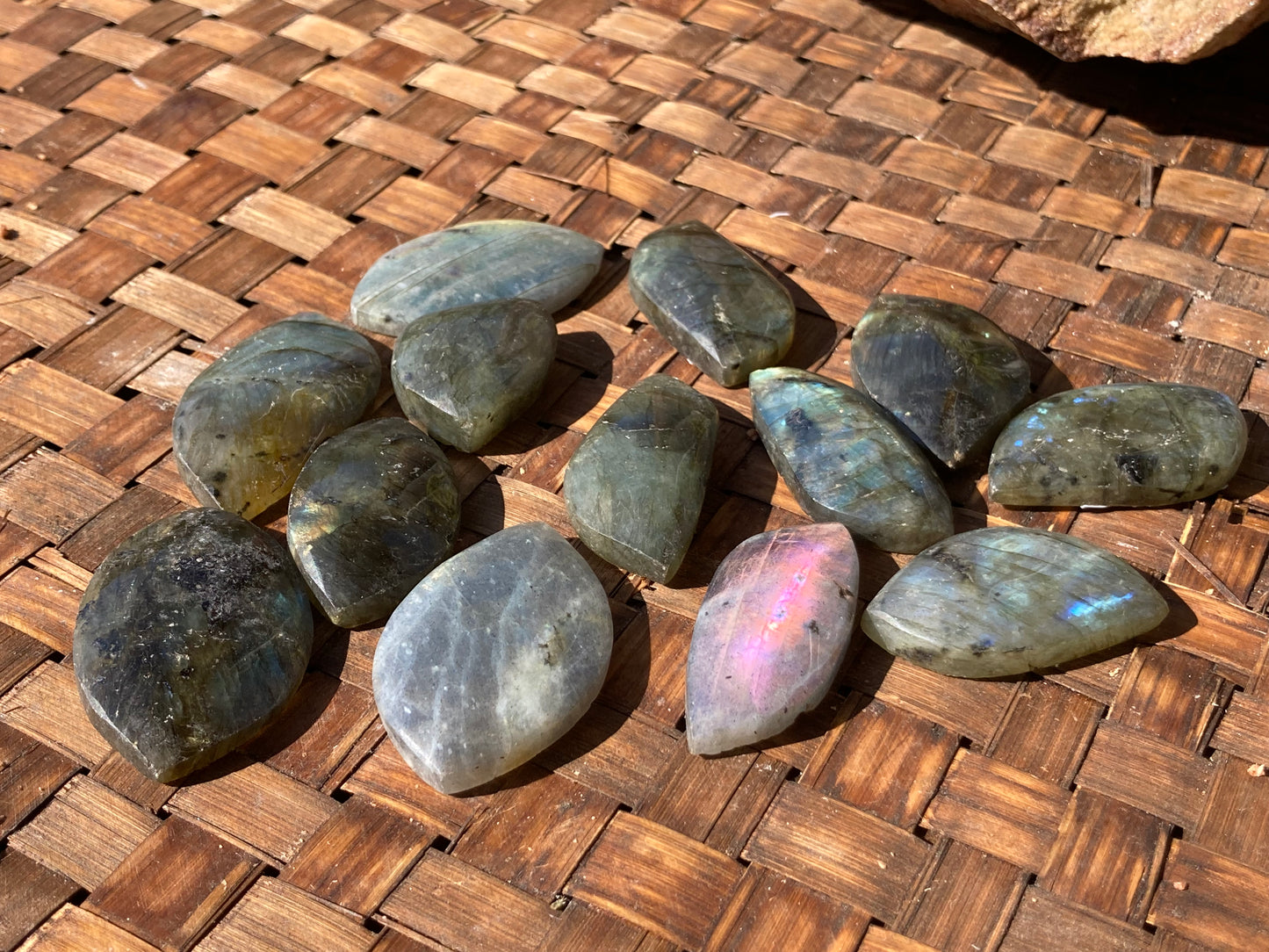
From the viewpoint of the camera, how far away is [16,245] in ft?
3.89

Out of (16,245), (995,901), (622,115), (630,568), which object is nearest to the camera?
(995,901)

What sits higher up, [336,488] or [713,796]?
[336,488]

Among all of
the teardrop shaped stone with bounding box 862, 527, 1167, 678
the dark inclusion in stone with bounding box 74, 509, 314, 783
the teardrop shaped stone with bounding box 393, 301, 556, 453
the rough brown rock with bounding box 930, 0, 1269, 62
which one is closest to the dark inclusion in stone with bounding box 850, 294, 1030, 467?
the teardrop shaped stone with bounding box 862, 527, 1167, 678

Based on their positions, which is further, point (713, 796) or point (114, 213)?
point (114, 213)

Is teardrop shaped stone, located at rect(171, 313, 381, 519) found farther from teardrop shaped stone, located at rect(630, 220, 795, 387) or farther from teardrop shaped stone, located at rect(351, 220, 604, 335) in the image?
teardrop shaped stone, located at rect(630, 220, 795, 387)

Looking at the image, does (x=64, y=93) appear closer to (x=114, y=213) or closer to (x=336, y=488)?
(x=114, y=213)

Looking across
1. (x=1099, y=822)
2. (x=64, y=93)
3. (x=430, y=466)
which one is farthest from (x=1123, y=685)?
(x=64, y=93)

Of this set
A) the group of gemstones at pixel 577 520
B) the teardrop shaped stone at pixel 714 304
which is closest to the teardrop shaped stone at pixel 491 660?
the group of gemstones at pixel 577 520

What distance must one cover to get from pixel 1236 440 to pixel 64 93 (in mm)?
1217

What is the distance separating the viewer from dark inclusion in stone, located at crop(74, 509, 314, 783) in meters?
0.80

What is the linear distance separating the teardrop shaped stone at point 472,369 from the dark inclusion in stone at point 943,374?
0.28 m

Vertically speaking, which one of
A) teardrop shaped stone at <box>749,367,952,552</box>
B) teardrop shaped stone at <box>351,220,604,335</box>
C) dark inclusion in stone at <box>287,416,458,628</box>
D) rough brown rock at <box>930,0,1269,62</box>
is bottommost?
teardrop shaped stone at <box>749,367,952,552</box>

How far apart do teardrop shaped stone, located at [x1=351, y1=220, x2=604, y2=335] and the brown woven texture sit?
4 centimetres

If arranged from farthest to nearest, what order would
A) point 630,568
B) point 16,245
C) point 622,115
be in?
point 622,115 < point 16,245 < point 630,568
